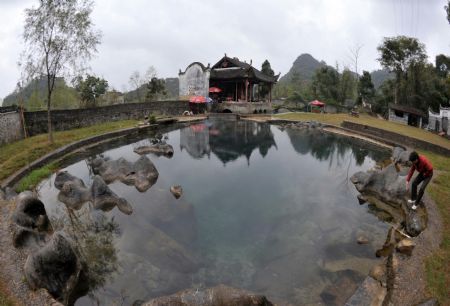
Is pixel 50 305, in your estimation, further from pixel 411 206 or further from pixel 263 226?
pixel 411 206

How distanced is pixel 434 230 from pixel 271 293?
5.81 meters

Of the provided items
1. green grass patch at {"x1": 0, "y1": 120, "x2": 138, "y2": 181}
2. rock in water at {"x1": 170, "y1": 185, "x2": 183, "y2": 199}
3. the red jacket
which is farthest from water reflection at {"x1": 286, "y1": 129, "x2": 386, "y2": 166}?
green grass patch at {"x1": 0, "y1": 120, "x2": 138, "y2": 181}

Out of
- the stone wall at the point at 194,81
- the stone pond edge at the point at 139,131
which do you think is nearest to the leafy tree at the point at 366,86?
the stone pond edge at the point at 139,131

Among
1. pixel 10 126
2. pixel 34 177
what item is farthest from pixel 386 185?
pixel 10 126

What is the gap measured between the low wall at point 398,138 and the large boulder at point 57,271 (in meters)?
22.8

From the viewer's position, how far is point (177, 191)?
15375mm

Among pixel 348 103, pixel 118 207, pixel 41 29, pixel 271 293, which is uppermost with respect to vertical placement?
pixel 41 29

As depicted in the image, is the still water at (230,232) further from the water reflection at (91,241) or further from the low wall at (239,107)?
the low wall at (239,107)

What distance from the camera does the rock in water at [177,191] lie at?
15142 millimetres

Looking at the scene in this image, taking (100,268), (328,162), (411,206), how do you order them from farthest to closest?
(328,162), (411,206), (100,268)

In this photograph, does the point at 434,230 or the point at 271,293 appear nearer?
the point at 271,293

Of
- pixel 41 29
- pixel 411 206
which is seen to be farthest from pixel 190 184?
pixel 41 29

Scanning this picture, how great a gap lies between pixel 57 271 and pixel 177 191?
26.0 feet

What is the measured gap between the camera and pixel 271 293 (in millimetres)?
8688
